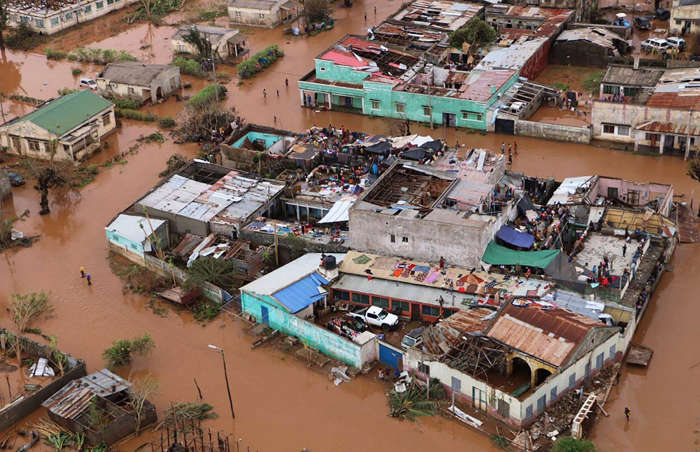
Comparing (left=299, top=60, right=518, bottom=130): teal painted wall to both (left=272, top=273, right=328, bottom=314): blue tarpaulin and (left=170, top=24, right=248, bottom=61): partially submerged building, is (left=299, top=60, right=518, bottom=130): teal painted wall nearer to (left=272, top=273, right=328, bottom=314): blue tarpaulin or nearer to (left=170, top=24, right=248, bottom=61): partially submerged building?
(left=170, top=24, right=248, bottom=61): partially submerged building

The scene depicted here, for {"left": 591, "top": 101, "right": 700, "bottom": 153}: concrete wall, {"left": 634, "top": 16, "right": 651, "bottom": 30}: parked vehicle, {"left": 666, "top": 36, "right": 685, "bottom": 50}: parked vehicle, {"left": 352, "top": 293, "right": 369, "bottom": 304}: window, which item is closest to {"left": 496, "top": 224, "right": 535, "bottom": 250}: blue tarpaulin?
{"left": 352, "top": 293, "right": 369, "bottom": 304}: window

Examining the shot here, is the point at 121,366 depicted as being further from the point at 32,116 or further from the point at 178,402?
the point at 32,116

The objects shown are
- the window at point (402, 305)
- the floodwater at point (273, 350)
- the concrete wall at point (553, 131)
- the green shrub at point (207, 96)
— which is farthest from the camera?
the green shrub at point (207, 96)

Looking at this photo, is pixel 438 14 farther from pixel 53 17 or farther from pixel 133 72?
pixel 53 17

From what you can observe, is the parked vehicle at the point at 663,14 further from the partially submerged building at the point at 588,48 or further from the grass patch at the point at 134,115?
the grass patch at the point at 134,115

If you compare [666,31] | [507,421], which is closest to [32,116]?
[507,421]

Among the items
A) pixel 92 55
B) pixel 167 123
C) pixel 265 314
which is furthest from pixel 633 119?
pixel 92 55

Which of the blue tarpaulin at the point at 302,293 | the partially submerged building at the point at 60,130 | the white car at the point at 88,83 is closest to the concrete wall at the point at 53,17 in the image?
the white car at the point at 88,83
